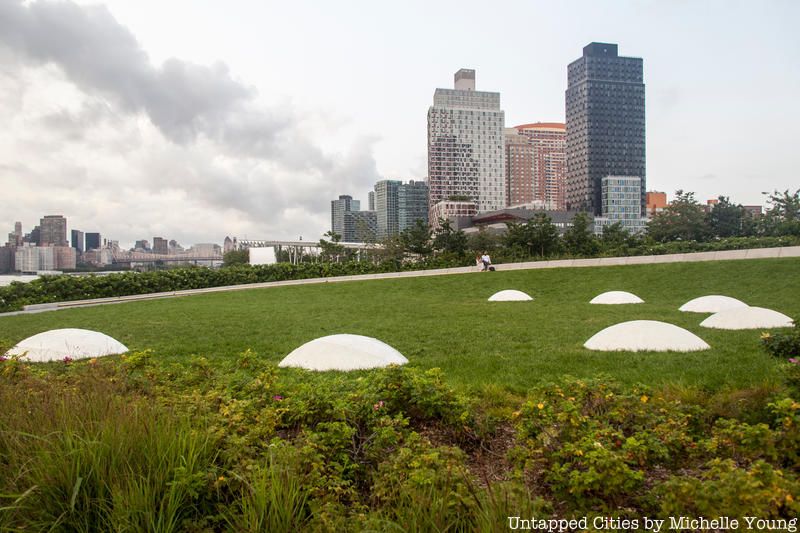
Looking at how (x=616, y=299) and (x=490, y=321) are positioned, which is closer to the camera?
(x=490, y=321)

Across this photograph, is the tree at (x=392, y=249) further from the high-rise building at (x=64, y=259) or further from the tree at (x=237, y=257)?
the tree at (x=237, y=257)

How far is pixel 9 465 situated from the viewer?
9.88 ft

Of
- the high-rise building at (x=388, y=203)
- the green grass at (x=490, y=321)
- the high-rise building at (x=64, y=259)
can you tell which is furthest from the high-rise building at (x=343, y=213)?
the green grass at (x=490, y=321)

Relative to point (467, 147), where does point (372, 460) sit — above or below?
below

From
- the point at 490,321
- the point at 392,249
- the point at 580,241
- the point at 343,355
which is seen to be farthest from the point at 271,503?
the point at 392,249

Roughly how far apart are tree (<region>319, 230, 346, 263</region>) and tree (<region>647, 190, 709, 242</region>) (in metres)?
27.7

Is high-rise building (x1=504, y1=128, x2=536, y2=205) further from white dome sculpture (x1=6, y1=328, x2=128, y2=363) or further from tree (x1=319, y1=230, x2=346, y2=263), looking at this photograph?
white dome sculpture (x1=6, y1=328, x2=128, y2=363)

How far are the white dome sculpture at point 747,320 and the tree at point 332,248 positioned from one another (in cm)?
3924

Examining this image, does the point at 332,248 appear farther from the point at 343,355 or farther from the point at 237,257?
the point at 237,257

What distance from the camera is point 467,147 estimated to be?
164125 millimetres

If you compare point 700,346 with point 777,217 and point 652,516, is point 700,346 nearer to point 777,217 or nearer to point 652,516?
point 652,516

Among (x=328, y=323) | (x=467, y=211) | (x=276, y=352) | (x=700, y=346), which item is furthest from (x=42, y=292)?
(x=467, y=211)

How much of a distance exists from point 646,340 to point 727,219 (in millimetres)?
41162

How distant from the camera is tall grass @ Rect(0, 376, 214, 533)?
8.87ft
